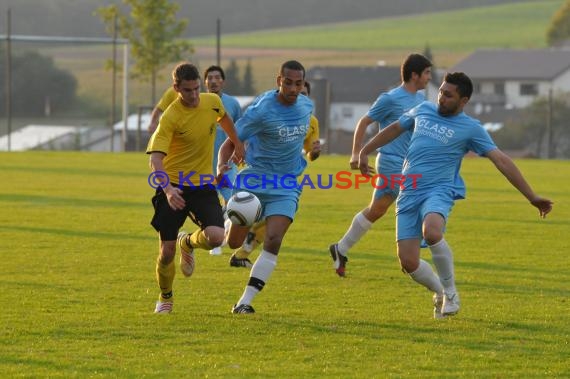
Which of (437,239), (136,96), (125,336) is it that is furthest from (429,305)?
(136,96)

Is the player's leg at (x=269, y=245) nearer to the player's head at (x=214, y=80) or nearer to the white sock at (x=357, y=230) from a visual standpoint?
the white sock at (x=357, y=230)

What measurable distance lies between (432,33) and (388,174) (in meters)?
122

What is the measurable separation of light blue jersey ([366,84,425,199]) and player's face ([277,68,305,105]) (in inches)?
78.1

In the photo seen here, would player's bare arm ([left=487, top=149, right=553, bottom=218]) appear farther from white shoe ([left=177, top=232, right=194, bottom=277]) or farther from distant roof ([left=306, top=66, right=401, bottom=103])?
distant roof ([left=306, top=66, right=401, bottom=103])

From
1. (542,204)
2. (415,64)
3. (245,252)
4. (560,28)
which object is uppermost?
(560,28)

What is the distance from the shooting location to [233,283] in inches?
456

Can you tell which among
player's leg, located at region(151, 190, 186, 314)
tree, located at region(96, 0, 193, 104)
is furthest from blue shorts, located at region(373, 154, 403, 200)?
tree, located at region(96, 0, 193, 104)

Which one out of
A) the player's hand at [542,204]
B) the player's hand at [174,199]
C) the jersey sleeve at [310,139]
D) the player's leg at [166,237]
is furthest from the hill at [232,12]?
the player's hand at [542,204]

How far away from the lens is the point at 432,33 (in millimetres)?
132125

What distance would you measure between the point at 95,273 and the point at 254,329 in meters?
3.48

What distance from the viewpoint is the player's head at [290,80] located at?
10008 millimetres

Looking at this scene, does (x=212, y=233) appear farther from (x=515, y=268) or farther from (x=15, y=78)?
(x=15, y=78)

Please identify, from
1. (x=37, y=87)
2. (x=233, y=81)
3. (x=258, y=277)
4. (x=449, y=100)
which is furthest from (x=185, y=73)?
(x=37, y=87)

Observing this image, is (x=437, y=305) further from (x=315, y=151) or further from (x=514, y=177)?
(x=315, y=151)
